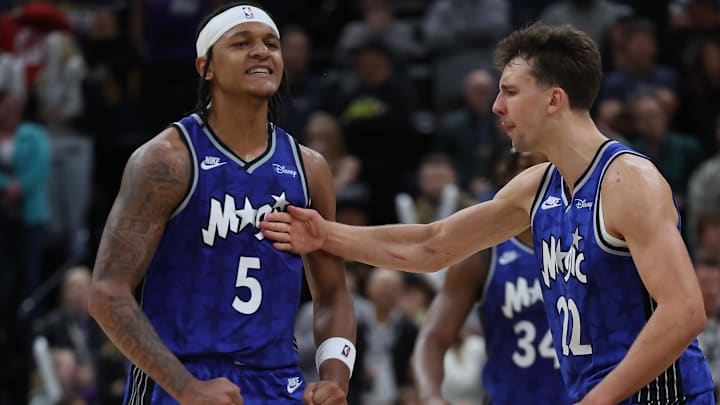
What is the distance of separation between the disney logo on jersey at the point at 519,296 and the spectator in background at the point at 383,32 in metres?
7.06

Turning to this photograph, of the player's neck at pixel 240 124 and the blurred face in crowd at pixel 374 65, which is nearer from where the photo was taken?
the player's neck at pixel 240 124

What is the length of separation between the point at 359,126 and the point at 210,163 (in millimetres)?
7493

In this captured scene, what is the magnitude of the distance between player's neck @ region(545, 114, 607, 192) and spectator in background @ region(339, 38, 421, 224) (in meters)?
7.52

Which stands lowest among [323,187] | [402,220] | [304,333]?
[304,333]

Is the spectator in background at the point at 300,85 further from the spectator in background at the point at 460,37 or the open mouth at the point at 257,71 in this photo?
the open mouth at the point at 257,71

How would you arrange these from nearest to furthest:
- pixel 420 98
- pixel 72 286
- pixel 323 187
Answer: pixel 323 187 < pixel 72 286 < pixel 420 98

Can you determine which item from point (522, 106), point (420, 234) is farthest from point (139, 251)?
point (522, 106)

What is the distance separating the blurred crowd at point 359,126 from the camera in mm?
11914

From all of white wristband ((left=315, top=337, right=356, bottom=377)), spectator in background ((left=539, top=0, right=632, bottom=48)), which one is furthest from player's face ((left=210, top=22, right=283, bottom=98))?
spectator in background ((left=539, top=0, right=632, bottom=48))

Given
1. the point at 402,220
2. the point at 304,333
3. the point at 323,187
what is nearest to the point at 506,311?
the point at 323,187

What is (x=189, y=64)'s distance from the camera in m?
14.5

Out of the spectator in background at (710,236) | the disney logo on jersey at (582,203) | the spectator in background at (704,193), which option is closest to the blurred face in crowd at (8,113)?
the spectator in background at (704,193)

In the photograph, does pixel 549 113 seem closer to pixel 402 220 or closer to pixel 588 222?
pixel 588 222

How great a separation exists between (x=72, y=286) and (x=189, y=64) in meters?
3.19
